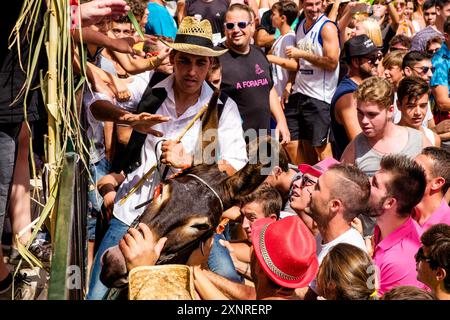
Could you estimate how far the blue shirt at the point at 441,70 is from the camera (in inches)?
362

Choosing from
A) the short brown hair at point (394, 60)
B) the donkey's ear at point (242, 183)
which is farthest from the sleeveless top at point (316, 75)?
the donkey's ear at point (242, 183)

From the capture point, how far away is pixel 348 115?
7668mm

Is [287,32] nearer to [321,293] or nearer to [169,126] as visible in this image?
[169,126]

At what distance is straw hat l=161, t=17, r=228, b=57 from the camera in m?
5.80

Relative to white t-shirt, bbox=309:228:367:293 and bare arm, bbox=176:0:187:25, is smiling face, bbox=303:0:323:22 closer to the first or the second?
bare arm, bbox=176:0:187:25

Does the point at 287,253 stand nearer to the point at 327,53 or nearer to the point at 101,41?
the point at 101,41

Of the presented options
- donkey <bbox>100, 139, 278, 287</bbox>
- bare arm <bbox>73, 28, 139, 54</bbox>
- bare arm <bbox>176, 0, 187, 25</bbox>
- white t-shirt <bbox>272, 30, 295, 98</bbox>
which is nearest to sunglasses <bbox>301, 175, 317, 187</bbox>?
donkey <bbox>100, 139, 278, 287</bbox>

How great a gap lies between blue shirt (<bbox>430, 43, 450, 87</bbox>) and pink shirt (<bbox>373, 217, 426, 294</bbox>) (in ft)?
12.2

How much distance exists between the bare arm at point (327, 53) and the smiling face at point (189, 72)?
152 inches

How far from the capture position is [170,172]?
218 inches

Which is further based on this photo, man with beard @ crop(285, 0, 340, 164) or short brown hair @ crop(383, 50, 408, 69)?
short brown hair @ crop(383, 50, 408, 69)

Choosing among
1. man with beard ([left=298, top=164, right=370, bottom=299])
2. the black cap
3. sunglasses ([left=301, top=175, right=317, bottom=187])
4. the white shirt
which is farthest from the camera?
the black cap

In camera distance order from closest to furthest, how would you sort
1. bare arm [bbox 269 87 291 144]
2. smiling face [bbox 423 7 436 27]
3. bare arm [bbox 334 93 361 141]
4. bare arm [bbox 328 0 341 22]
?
bare arm [bbox 334 93 361 141], bare arm [bbox 269 87 291 144], bare arm [bbox 328 0 341 22], smiling face [bbox 423 7 436 27]

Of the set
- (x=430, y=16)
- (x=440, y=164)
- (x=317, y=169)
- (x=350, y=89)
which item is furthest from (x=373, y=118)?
(x=430, y=16)
